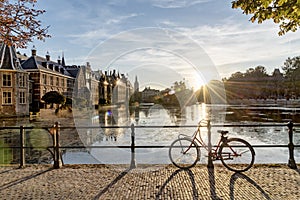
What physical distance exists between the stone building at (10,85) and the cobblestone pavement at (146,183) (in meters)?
28.0

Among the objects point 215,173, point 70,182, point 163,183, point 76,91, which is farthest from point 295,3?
point 76,91

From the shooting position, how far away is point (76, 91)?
176 feet

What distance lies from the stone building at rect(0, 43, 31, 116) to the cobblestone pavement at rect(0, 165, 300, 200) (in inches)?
1102

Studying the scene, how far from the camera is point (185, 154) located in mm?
7191

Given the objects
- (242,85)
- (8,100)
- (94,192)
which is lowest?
(94,192)

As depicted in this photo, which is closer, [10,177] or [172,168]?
[10,177]

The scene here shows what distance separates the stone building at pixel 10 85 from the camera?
30703mm

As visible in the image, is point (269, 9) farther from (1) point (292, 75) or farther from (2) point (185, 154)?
(1) point (292, 75)

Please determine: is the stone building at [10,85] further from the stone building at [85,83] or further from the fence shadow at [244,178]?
the fence shadow at [244,178]

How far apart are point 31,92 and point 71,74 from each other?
17.8m

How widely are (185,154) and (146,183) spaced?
8.54ft

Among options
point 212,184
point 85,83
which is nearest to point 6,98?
point 85,83

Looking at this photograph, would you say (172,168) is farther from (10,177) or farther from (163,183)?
(10,177)

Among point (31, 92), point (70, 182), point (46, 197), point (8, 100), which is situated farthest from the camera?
point (31, 92)
